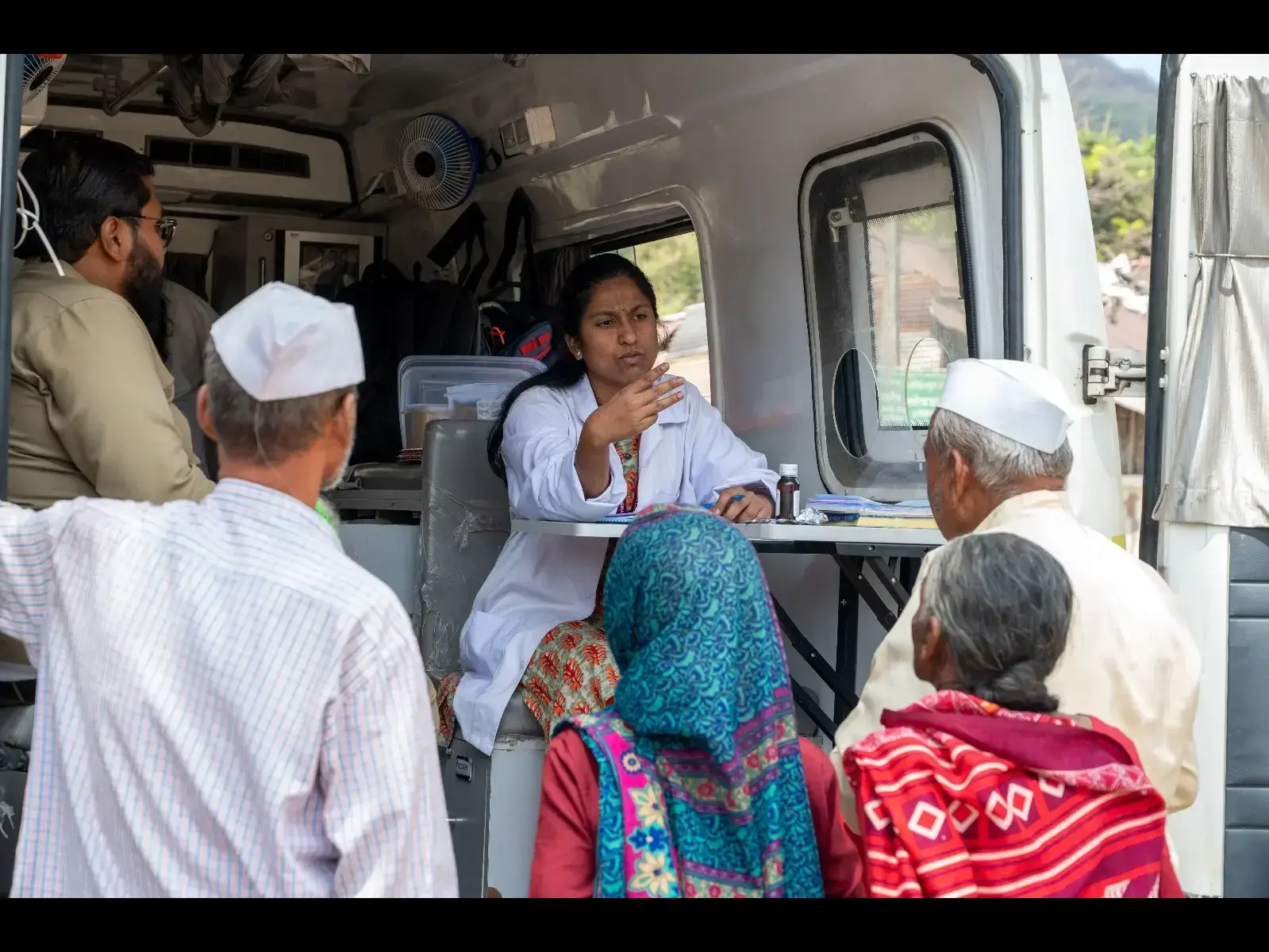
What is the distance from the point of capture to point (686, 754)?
6.55ft

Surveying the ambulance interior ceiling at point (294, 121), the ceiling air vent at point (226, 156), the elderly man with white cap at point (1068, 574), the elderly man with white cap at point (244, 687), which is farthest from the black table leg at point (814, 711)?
the ceiling air vent at point (226, 156)

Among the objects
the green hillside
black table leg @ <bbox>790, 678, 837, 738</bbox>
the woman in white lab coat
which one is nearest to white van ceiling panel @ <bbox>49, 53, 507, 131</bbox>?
the woman in white lab coat

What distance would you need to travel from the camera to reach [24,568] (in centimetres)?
196

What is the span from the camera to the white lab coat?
12.3 feet

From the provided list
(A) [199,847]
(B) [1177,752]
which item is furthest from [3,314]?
(B) [1177,752]

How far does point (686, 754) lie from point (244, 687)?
0.63 metres

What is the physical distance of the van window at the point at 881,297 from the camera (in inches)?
159

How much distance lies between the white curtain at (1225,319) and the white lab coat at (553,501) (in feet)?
4.19

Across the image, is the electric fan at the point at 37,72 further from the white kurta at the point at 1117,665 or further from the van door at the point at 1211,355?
the van door at the point at 1211,355

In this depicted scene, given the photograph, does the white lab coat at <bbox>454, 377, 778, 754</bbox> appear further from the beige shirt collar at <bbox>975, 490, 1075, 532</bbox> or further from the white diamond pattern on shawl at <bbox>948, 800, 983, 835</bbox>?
the white diamond pattern on shawl at <bbox>948, 800, 983, 835</bbox>

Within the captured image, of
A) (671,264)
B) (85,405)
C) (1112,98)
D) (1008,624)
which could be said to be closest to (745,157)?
(671,264)

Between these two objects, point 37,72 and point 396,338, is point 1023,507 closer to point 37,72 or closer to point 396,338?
point 37,72
